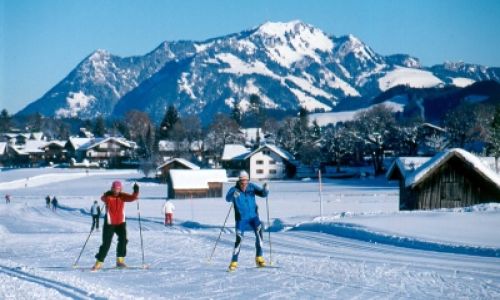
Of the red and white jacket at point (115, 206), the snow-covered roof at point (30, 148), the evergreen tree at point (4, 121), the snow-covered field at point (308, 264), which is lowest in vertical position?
the snow-covered field at point (308, 264)

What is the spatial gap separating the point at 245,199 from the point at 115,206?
2390 mm

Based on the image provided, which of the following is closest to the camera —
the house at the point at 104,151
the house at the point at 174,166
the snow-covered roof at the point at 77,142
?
the house at the point at 174,166

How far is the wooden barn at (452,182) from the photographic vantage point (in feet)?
86.1

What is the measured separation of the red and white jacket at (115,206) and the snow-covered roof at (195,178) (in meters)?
46.7

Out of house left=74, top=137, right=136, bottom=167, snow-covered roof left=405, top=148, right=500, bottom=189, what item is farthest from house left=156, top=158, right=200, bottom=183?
snow-covered roof left=405, top=148, right=500, bottom=189

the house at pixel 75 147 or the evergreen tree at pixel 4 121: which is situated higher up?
the evergreen tree at pixel 4 121

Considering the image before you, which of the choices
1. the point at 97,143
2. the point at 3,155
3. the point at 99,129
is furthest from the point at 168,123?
the point at 99,129

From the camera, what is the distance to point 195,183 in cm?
5962

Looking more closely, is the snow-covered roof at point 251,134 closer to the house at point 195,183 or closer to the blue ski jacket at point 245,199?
the house at point 195,183

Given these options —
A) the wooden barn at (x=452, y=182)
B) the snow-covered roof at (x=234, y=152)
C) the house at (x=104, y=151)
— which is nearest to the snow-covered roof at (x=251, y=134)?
the house at (x=104, y=151)

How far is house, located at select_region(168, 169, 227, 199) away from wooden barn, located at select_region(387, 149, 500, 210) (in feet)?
110

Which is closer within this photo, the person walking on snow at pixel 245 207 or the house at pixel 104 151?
the person walking on snow at pixel 245 207

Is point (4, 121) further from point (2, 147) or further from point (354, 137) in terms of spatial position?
point (354, 137)

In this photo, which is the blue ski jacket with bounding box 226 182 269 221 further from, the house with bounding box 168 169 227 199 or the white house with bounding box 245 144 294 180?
the white house with bounding box 245 144 294 180
